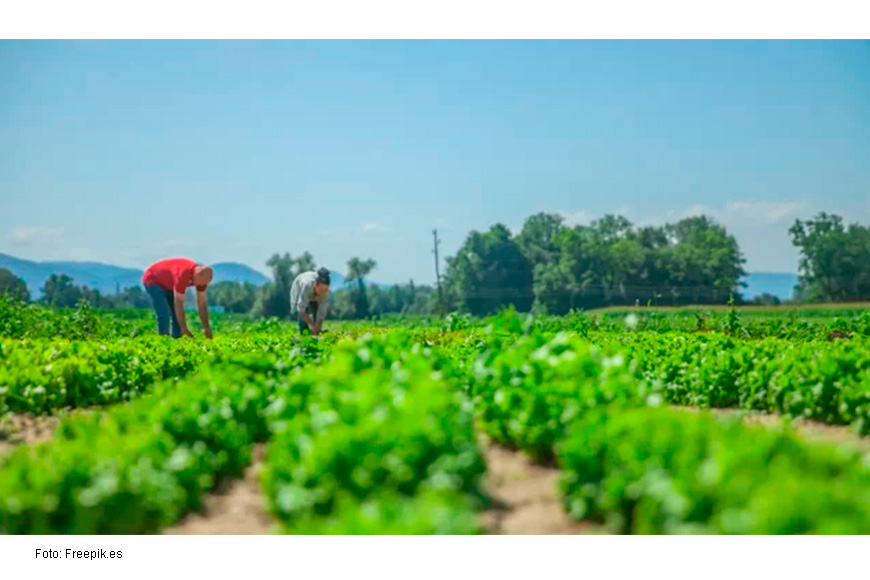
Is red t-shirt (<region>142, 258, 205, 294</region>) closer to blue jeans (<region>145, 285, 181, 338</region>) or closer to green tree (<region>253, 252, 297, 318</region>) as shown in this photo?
blue jeans (<region>145, 285, 181, 338</region>)

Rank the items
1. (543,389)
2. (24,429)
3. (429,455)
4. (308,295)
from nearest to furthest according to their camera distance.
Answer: (429,455)
(543,389)
(24,429)
(308,295)

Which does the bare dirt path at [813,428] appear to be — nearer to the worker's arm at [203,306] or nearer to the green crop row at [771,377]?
the green crop row at [771,377]

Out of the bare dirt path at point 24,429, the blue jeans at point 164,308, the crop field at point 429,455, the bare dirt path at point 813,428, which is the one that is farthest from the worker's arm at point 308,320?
the bare dirt path at point 813,428

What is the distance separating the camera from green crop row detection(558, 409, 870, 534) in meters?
3.44

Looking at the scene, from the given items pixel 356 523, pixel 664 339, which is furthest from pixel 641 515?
pixel 664 339

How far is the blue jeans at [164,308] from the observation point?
1344cm

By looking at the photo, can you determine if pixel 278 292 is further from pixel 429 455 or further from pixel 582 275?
pixel 429 455

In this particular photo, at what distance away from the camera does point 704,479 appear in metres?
3.80

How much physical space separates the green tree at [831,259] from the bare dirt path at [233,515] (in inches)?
2803

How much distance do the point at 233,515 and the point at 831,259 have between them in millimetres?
75252

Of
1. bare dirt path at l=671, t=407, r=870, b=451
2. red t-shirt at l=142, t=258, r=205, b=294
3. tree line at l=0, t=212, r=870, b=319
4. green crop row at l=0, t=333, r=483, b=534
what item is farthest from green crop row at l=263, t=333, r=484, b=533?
tree line at l=0, t=212, r=870, b=319

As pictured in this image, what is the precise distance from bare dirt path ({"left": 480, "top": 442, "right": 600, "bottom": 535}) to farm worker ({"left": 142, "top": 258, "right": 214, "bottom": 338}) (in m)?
6.99

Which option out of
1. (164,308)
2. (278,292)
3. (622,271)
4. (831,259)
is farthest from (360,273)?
(164,308)

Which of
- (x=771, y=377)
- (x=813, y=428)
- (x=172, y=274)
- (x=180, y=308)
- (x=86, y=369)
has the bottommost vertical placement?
(x=813, y=428)
